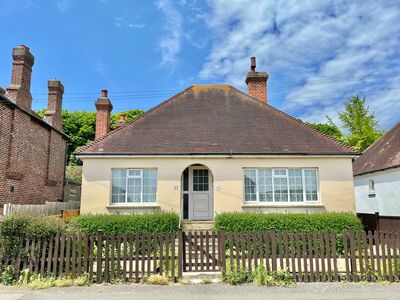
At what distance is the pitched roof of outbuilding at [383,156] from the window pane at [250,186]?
8139 mm

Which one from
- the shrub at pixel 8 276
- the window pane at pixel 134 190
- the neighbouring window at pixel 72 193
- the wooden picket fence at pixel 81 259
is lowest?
the shrub at pixel 8 276

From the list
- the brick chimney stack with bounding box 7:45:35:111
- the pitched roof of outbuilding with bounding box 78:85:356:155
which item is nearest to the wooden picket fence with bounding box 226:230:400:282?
the pitched roof of outbuilding with bounding box 78:85:356:155

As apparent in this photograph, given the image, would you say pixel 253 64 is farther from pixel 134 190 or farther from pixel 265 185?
pixel 134 190

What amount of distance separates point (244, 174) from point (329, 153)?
4072 millimetres

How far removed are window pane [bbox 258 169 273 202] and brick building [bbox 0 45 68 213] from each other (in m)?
12.2

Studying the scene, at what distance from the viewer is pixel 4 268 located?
7980 millimetres

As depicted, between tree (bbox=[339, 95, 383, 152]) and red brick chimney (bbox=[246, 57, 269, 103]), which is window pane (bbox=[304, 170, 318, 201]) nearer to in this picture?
red brick chimney (bbox=[246, 57, 269, 103])

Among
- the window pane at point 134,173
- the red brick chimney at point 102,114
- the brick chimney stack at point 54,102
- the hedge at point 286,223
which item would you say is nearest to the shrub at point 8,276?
the hedge at point 286,223

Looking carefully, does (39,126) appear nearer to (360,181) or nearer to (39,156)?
(39,156)

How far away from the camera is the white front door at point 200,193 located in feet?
51.9

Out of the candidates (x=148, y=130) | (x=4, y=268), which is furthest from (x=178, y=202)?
(x=4, y=268)

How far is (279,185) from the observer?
14.6 metres

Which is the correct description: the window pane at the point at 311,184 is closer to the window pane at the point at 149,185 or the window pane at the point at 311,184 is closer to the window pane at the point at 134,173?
the window pane at the point at 149,185

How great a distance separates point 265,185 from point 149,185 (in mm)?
5494
